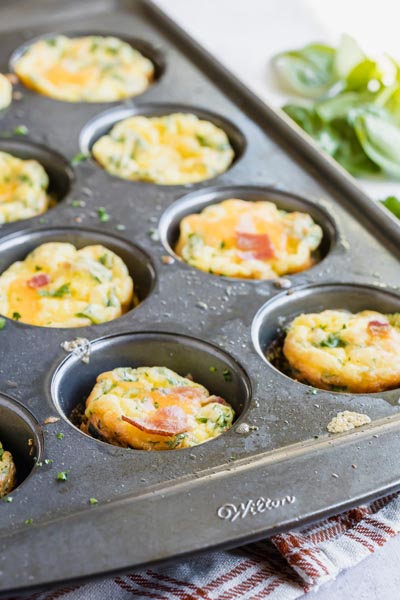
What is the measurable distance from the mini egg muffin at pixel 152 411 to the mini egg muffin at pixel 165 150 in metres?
1.30

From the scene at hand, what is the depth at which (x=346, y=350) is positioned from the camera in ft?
10.9

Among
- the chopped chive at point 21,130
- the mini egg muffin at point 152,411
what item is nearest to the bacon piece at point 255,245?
the mini egg muffin at point 152,411

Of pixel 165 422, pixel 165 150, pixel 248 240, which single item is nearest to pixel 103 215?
pixel 248 240

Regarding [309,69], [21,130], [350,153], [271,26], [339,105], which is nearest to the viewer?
[21,130]

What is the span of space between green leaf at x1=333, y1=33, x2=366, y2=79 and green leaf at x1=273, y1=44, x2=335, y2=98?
3.7 inches

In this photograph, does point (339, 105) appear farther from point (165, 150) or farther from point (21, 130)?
point (21, 130)

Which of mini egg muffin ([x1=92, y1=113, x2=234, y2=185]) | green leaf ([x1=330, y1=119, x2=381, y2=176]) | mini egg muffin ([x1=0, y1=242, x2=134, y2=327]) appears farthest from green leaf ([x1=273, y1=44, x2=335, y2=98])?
mini egg muffin ([x1=0, y1=242, x2=134, y2=327])

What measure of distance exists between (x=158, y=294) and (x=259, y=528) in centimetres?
121

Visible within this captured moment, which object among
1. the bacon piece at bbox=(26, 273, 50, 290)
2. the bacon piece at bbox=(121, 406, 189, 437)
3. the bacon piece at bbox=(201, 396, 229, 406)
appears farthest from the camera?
the bacon piece at bbox=(26, 273, 50, 290)

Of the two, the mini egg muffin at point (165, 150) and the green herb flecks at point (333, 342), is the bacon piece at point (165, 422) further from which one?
the mini egg muffin at point (165, 150)

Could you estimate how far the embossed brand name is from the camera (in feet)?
8.20

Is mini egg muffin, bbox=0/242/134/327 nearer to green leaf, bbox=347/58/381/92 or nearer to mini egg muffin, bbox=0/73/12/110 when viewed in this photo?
mini egg muffin, bbox=0/73/12/110

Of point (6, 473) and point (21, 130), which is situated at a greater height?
point (6, 473)

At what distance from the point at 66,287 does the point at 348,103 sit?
2.21 m
